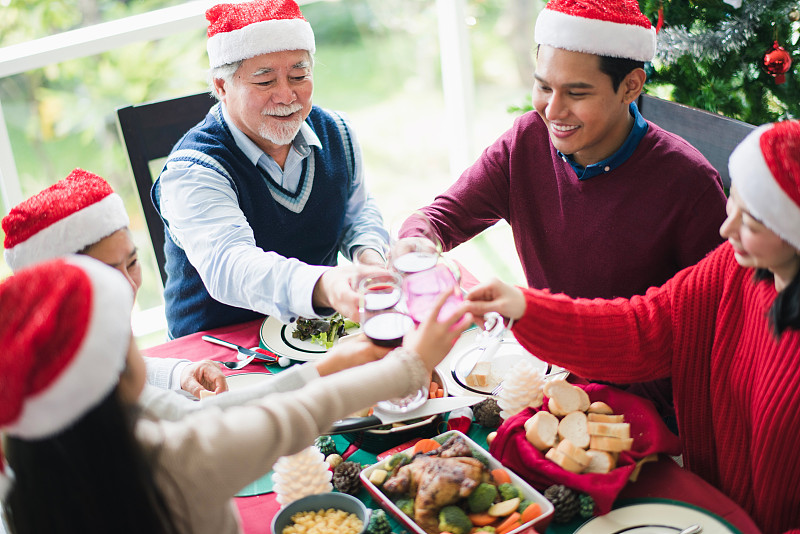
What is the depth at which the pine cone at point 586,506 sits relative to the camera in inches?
48.8

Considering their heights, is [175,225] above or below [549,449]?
above

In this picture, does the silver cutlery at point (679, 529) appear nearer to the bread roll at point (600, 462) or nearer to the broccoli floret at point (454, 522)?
the bread roll at point (600, 462)

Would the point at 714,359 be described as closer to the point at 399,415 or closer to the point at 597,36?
the point at 399,415

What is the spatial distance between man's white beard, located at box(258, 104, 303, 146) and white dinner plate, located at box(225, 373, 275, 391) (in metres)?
0.71

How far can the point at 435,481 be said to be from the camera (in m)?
1.22

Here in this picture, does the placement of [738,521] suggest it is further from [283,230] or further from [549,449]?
[283,230]

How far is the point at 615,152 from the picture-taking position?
188cm

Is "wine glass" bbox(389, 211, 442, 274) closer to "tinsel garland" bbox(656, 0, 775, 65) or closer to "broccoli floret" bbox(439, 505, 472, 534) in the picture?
"broccoli floret" bbox(439, 505, 472, 534)

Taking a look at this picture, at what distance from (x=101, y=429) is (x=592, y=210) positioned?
1335 mm

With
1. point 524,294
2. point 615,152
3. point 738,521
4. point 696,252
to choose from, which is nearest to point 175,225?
point 524,294

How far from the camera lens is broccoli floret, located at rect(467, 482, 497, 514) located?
122cm

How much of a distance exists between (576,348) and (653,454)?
0.84 ft

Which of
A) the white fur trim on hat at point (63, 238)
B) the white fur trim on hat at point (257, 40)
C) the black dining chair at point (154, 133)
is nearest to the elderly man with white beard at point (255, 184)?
the white fur trim on hat at point (257, 40)

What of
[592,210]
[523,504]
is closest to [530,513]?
[523,504]
